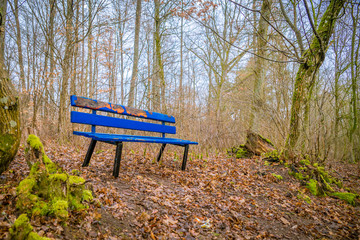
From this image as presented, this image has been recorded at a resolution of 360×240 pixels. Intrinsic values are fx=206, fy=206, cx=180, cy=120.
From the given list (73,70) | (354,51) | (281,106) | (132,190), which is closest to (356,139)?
(354,51)

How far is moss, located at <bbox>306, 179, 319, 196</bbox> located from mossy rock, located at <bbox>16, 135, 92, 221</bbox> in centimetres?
388

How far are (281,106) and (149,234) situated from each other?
200 inches

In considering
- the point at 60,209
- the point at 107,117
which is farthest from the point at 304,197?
the point at 60,209

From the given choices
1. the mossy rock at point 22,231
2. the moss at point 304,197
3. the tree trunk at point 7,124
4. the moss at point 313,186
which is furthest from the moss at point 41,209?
the moss at point 313,186

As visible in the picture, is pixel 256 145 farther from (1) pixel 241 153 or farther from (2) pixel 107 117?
(2) pixel 107 117

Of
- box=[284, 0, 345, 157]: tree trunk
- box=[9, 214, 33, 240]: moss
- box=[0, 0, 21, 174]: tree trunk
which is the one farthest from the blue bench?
box=[284, 0, 345, 157]: tree trunk

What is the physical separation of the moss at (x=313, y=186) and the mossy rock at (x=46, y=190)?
388cm

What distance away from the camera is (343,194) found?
3.77m

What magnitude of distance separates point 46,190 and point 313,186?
4297 mm

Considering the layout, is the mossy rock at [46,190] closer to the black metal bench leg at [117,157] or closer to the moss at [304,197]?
the black metal bench leg at [117,157]

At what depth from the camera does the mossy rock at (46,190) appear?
5.17 ft

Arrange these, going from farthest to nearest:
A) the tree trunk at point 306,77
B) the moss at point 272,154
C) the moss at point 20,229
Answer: the moss at point 272,154
the tree trunk at point 306,77
the moss at point 20,229

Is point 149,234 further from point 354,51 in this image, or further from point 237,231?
point 354,51

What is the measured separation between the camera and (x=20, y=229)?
4.17 feet
